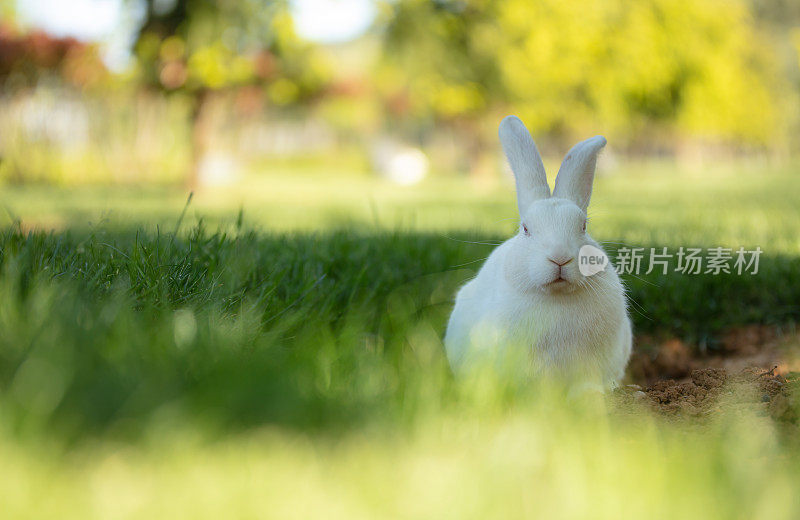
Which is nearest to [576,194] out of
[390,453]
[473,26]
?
[390,453]

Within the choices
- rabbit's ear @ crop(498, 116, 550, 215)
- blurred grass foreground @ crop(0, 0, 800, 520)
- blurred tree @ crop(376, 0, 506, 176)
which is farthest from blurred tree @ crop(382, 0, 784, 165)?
rabbit's ear @ crop(498, 116, 550, 215)

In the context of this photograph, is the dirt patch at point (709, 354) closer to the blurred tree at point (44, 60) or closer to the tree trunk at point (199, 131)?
the tree trunk at point (199, 131)

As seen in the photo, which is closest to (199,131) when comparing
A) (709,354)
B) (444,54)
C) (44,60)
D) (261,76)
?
(261,76)

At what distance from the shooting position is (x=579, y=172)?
252 centimetres

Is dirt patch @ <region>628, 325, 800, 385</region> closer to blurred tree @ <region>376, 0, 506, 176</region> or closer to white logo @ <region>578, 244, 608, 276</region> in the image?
white logo @ <region>578, 244, 608, 276</region>

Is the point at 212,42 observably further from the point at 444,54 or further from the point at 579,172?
the point at 579,172

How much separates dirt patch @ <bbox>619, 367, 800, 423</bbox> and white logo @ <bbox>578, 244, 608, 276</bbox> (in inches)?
16.3

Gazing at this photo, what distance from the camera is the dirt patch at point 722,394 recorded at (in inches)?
75.4

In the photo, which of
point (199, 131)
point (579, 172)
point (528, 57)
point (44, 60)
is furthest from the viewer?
point (44, 60)

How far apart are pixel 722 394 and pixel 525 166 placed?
103cm

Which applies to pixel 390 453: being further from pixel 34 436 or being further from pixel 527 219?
pixel 527 219

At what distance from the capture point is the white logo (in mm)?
2238

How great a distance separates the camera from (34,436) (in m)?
1.23

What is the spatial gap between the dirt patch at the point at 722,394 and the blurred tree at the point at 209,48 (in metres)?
9.02
